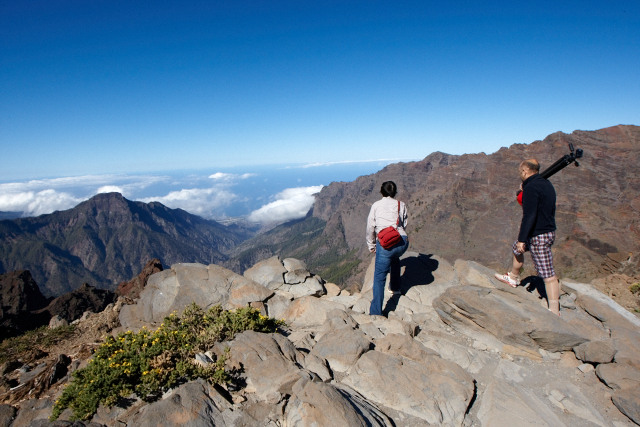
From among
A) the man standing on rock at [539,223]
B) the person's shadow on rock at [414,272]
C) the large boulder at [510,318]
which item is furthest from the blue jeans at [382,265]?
the man standing on rock at [539,223]

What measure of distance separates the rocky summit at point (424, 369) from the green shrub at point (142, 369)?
0.84 ft

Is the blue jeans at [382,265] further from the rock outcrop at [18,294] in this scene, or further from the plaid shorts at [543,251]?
the rock outcrop at [18,294]

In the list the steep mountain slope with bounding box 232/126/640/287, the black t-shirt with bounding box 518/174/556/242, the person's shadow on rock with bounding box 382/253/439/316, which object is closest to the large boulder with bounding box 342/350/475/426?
the person's shadow on rock with bounding box 382/253/439/316

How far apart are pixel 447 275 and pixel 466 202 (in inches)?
5317

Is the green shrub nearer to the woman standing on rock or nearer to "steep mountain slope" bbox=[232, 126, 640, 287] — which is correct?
the woman standing on rock

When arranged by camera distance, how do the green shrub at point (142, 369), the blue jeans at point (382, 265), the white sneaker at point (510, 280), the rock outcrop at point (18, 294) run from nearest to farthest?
the green shrub at point (142, 369)
the blue jeans at point (382, 265)
the white sneaker at point (510, 280)
the rock outcrop at point (18, 294)

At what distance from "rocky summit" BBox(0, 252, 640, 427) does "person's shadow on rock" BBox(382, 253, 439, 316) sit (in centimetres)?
13

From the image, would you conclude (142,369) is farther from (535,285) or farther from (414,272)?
(535,285)

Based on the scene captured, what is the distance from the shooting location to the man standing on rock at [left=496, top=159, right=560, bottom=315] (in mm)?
7543

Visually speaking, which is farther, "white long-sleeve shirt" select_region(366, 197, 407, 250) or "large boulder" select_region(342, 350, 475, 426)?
"white long-sleeve shirt" select_region(366, 197, 407, 250)

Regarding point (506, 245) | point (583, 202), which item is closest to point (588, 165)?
point (583, 202)

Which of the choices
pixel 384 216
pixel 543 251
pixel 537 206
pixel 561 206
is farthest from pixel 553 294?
pixel 561 206

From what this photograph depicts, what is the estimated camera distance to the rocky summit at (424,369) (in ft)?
17.6

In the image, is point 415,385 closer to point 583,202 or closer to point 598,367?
point 598,367
